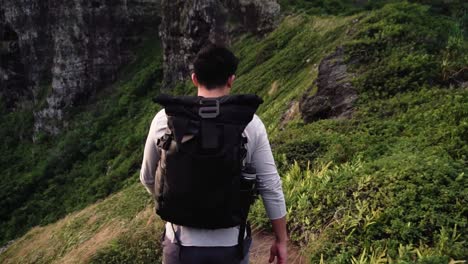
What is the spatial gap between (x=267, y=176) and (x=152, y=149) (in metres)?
0.74

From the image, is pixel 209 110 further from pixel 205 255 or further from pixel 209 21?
pixel 209 21

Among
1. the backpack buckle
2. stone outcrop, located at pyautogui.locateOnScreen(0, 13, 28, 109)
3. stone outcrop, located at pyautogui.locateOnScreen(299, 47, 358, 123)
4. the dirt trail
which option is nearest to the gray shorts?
the backpack buckle

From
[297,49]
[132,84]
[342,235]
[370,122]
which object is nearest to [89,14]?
[132,84]

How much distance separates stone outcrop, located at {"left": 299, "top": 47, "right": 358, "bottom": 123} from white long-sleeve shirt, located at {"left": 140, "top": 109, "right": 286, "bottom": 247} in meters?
5.01

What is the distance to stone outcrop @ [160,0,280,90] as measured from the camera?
874 inches

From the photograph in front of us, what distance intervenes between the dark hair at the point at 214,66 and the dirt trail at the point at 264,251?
7.85 feet

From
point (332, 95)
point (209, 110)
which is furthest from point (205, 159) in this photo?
point (332, 95)

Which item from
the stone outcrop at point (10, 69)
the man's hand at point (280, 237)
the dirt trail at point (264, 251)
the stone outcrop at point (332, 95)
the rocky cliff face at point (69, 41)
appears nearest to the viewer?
the man's hand at point (280, 237)

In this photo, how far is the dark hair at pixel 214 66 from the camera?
9.21 ft

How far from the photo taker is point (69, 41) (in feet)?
99.1

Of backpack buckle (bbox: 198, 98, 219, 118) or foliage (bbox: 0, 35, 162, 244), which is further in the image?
foliage (bbox: 0, 35, 162, 244)

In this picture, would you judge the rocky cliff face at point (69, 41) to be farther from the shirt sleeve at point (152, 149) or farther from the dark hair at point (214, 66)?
the dark hair at point (214, 66)

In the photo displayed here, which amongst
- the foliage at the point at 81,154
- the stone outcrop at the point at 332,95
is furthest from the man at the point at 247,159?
the foliage at the point at 81,154

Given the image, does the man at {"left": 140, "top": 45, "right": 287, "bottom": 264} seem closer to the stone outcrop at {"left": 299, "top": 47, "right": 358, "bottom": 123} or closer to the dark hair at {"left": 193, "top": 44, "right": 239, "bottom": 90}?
the dark hair at {"left": 193, "top": 44, "right": 239, "bottom": 90}
